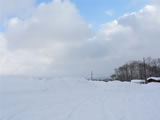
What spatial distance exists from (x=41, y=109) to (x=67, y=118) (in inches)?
49.9

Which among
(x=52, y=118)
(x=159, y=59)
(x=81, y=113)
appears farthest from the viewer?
(x=159, y=59)

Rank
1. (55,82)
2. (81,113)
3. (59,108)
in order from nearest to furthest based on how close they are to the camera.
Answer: (81,113)
(59,108)
(55,82)

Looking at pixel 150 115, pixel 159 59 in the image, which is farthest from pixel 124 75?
pixel 150 115

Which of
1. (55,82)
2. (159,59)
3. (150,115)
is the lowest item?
(150,115)

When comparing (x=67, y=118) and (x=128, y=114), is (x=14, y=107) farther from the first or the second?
(x=128, y=114)

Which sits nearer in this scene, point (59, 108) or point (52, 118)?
point (52, 118)

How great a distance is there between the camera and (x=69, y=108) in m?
5.70

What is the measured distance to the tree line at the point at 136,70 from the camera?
49.9 m

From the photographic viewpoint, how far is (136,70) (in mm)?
54312

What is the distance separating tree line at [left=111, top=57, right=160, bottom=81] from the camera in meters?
49.9

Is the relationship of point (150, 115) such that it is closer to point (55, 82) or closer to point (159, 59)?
point (55, 82)

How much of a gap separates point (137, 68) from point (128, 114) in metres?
52.2

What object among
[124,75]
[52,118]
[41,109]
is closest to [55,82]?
[41,109]

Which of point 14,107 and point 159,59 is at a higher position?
point 159,59
